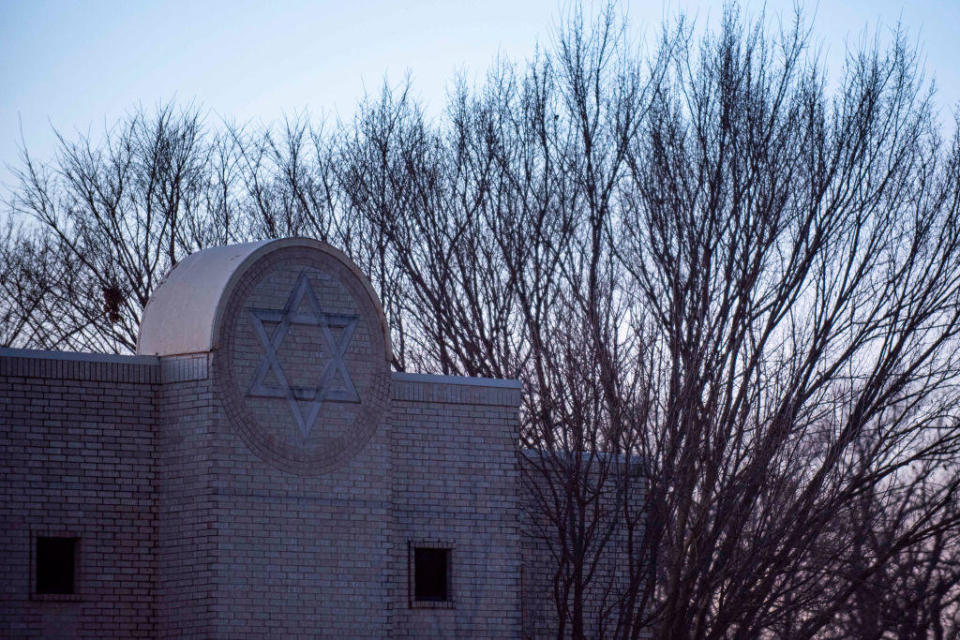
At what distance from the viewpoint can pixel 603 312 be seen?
72.7 ft

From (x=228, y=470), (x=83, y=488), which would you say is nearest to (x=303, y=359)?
(x=228, y=470)

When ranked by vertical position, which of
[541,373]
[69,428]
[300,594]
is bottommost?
[300,594]

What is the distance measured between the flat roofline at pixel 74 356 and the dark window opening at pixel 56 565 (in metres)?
1.86

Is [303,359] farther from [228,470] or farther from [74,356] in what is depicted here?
[74,356]

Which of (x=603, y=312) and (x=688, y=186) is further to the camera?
(x=688, y=186)

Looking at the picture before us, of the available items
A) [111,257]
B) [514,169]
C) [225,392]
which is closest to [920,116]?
[514,169]

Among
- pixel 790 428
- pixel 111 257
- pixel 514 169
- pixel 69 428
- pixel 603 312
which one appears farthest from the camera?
pixel 111 257

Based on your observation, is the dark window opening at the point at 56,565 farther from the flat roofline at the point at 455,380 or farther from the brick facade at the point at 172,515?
the flat roofline at the point at 455,380

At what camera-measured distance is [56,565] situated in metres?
16.1

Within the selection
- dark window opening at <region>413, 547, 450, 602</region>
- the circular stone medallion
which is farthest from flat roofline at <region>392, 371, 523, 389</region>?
dark window opening at <region>413, 547, 450, 602</region>

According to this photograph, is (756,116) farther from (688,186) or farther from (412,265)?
(412,265)

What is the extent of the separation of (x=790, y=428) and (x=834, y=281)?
14.8 feet

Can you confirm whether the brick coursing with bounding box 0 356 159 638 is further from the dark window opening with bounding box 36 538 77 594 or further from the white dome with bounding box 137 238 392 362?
the white dome with bounding box 137 238 392 362

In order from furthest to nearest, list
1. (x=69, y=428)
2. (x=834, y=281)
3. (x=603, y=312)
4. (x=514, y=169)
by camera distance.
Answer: (x=514, y=169)
(x=834, y=281)
(x=603, y=312)
(x=69, y=428)
